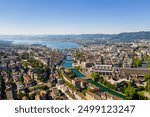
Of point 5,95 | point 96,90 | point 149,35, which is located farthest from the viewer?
point 149,35

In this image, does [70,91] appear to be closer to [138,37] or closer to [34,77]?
[34,77]

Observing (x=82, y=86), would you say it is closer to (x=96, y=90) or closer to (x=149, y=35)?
(x=96, y=90)

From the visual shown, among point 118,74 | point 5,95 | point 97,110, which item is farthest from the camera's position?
point 118,74

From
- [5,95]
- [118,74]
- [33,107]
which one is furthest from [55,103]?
[118,74]

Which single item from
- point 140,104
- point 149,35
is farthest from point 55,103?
point 149,35

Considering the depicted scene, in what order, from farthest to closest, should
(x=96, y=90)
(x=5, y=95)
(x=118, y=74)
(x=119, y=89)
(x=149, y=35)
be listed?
(x=149, y=35) → (x=118, y=74) → (x=119, y=89) → (x=96, y=90) → (x=5, y=95)

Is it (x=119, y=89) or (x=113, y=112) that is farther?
(x=119, y=89)

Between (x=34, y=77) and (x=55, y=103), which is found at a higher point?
(x=55, y=103)

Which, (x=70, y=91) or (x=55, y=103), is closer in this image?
(x=55, y=103)

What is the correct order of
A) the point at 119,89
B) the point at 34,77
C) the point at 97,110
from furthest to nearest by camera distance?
the point at 34,77 < the point at 119,89 < the point at 97,110
